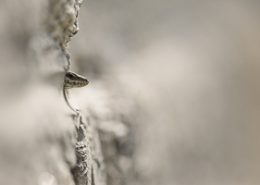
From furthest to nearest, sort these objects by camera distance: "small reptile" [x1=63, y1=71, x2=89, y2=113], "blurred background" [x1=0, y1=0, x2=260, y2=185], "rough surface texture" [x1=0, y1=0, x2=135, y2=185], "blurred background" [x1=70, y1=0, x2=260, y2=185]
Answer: "blurred background" [x1=70, y1=0, x2=260, y2=185] < "blurred background" [x1=0, y1=0, x2=260, y2=185] < "small reptile" [x1=63, y1=71, x2=89, y2=113] < "rough surface texture" [x1=0, y1=0, x2=135, y2=185]

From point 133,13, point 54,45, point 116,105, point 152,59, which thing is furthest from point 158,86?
point 54,45

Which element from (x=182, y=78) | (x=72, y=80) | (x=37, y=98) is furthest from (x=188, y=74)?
(x=37, y=98)

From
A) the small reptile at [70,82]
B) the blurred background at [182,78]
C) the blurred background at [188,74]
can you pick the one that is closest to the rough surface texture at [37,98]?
the small reptile at [70,82]

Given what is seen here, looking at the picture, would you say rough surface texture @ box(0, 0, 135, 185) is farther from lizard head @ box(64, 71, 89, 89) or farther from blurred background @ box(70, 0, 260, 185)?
blurred background @ box(70, 0, 260, 185)

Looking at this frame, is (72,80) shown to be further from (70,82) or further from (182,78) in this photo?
(182,78)

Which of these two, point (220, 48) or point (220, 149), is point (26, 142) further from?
point (220, 48)

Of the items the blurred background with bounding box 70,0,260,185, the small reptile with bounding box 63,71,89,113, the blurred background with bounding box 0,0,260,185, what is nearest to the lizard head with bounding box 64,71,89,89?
the small reptile with bounding box 63,71,89,113

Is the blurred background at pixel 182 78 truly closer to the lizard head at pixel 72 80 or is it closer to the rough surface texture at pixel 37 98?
the lizard head at pixel 72 80
